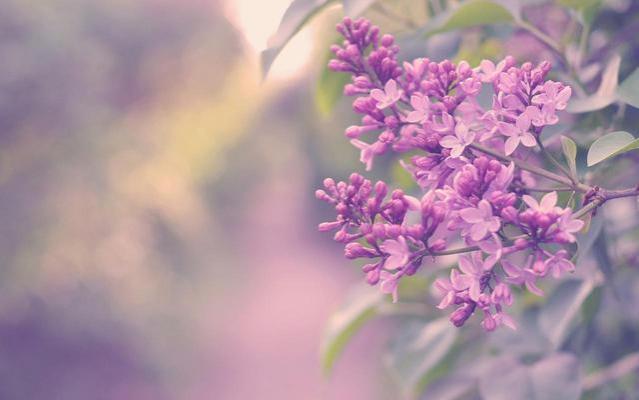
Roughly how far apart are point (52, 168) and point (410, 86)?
386 centimetres

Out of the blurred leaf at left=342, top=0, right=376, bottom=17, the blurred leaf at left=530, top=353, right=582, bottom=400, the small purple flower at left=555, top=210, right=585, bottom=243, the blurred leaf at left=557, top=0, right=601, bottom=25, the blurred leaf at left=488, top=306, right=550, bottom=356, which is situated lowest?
the blurred leaf at left=530, top=353, right=582, bottom=400

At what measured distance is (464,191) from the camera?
21.2 inches

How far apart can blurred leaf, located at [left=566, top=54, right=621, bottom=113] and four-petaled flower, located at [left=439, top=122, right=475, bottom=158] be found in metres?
0.20

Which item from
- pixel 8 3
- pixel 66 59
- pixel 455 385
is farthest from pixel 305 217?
pixel 455 385

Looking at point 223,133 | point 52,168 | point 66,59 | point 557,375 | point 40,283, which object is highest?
point 223,133

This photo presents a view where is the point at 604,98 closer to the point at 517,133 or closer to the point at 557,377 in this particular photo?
the point at 517,133

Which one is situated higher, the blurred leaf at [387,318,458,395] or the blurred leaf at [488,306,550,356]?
the blurred leaf at [387,318,458,395]

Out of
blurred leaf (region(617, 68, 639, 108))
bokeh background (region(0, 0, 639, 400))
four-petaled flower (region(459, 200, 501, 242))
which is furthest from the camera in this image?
bokeh background (region(0, 0, 639, 400))

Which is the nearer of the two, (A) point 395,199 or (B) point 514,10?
(A) point 395,199

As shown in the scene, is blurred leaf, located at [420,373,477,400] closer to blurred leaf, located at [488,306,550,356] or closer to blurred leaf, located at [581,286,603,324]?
blurred leaf, located at [488,306,550,356]

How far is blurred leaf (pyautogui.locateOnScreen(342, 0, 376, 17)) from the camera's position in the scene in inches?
27.7

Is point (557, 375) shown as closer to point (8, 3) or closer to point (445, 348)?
point (445, 348)

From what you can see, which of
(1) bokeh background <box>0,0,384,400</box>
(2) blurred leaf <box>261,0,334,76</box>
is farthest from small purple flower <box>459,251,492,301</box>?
(1) bokeh background <box>0,0,384,400</box>

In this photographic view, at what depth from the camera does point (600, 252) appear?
75 cm
